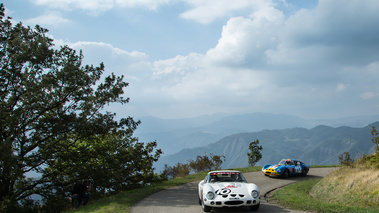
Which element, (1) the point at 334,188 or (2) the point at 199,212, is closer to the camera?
(2) the point at 199,212

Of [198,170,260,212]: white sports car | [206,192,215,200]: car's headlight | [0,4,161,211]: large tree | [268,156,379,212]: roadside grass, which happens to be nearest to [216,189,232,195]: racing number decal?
[198,170,260,212]: white sports car

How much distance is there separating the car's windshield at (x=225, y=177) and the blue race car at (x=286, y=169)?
36.0ft

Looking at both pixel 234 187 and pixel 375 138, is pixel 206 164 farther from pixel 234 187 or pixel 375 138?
pixel 234 187

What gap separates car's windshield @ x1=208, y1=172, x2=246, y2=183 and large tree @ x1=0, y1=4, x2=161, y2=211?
9289 mm

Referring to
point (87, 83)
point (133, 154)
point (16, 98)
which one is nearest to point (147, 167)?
point (133, 154)

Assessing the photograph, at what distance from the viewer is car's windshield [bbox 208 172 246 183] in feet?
37.0

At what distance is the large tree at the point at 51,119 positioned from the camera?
1661 centimetres

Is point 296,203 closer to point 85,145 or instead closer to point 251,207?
point 251,207

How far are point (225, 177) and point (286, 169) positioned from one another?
1185 cm

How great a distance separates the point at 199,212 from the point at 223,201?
4.56 feet

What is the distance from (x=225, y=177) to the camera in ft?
38.0

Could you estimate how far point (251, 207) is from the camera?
1005 centimetres

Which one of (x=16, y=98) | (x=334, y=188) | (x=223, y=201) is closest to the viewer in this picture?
(x=223, y=201)

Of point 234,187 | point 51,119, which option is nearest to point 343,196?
point 234,187
